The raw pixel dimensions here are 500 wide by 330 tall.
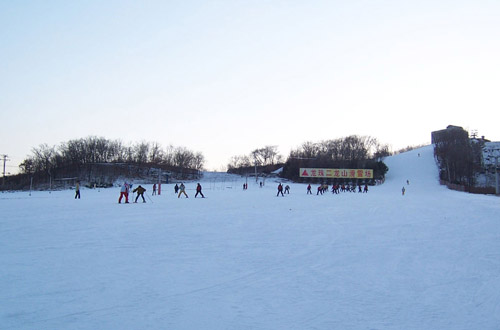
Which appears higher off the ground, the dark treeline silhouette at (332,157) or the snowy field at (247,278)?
the dark treeline silhouette at (332,157)

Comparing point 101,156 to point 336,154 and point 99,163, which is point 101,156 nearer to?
point 99,163

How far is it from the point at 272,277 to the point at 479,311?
10.7 feet

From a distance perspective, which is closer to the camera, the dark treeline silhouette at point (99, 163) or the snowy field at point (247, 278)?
the snowy field at point (247, 278)

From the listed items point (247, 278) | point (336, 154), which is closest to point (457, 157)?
point (336, 154)

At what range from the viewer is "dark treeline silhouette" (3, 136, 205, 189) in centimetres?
7681

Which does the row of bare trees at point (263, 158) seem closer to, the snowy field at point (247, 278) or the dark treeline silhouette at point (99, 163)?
the dark treeline silhouette at point (99, 163)

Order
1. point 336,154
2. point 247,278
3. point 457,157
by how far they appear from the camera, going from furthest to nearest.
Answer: point 336,154
point 457,157
point 247,278

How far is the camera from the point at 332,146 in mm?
107062

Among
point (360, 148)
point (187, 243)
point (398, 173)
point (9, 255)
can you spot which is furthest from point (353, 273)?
point (360, 148)

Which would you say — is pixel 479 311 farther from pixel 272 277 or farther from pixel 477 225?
pixel 477 225

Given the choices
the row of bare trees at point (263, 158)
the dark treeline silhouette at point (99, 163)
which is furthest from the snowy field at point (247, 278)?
the row of bare trees at point (263, 158)

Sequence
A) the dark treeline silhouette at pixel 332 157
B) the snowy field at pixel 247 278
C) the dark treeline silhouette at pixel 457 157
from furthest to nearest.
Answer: the dark treeline silhouette at pixel 332 157 < the dark treeline silhouette at pixel 457 157 < the snowy field at pixel 247 278

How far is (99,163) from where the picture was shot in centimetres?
8575

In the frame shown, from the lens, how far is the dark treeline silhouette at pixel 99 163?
76812 mm
